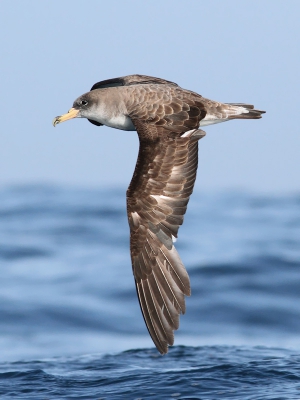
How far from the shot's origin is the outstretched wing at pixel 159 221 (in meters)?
7.75

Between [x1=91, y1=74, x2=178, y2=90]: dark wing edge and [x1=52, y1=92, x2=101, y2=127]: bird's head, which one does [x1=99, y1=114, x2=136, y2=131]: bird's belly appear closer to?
[x1=52, y1=92, x2=101, y2=127]: bird's head

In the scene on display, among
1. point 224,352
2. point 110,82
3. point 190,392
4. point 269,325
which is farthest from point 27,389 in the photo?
point 269,325

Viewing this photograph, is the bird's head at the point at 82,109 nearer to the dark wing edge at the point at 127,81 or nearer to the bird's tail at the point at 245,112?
the dark wing edge at the point at 127,81

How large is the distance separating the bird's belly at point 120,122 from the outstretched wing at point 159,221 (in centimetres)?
78

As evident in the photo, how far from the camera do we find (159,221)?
7906mm

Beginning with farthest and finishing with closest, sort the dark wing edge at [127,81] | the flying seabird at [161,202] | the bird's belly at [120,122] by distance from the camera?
1. the dark wing edge at [127,81]
2. the bird's belly at [120,122]
3. the flying seabird at [161,202]

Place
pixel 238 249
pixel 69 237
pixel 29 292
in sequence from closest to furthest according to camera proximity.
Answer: pixel 29 292 → pixel 238 249 → pixel 69 237

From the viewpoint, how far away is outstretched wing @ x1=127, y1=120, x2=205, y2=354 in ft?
25.4

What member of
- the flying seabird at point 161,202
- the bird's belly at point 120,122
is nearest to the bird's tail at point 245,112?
the flying seabird at point 161,202

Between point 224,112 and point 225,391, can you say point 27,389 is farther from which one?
point 224,112

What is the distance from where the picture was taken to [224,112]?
8820 mm

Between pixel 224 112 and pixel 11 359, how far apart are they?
4.61 m

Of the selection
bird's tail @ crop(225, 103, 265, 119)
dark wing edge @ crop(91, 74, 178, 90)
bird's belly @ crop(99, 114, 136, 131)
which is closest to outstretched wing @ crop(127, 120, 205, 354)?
bird's belly @ crop(99, 114, 136, 131)

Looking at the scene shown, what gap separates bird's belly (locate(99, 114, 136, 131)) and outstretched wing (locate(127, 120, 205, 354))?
0.78 m
